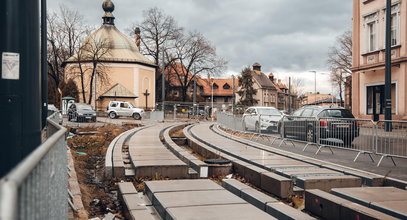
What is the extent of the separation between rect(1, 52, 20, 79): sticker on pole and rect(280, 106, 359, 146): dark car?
9886mm

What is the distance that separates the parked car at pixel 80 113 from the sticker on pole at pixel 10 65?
2886 centimetres

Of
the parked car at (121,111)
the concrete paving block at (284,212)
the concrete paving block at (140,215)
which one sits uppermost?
the parked car at (121,111)

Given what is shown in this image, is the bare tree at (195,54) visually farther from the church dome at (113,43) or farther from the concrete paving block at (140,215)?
the concrete paving block at (140,215)

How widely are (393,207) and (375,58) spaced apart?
2629 cm

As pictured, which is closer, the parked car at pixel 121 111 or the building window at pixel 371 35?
the building window at pixel 371 35

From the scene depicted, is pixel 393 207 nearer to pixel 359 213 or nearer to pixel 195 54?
pixel 359 213

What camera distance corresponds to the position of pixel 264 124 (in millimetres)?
18016

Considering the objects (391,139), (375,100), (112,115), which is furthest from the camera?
(112,115)

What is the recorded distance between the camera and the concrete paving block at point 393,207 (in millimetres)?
4934

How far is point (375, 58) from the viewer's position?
2908 centimetres

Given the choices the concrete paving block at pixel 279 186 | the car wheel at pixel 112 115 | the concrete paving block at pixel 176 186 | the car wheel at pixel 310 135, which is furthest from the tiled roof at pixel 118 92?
the concrete paving block at pixel 279 186


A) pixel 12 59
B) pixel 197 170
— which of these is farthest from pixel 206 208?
pixel 197 170

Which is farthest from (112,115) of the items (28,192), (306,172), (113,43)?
(28,192)

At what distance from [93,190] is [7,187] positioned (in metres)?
6.78
